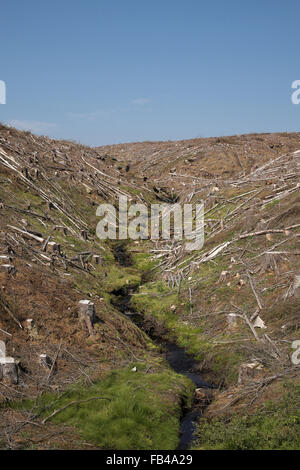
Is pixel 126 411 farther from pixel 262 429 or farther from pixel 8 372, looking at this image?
pixel 262 429

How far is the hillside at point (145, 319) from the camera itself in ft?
29.1

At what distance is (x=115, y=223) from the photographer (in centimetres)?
2820

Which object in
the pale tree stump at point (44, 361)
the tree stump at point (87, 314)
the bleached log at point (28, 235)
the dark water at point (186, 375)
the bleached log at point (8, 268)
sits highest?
the bleached log at point (28, 235)

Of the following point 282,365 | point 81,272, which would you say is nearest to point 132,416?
point 282,365

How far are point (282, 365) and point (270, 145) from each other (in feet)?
130

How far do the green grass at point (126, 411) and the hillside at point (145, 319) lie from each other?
0.10 ft

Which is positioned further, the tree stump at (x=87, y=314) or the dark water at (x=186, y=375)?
the tree stump at (x=87, y=314)

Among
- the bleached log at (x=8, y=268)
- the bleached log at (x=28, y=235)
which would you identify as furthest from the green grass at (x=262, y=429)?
the bleached log at (x=28, y=235)

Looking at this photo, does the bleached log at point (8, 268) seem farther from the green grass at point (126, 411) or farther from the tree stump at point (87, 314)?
the green grass at point (126, 411)

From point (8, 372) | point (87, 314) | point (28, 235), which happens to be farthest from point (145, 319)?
point (8, 372)

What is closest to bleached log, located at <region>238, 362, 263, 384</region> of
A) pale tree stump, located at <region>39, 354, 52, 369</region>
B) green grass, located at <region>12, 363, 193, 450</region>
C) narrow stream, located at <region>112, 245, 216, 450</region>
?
narrow stream, located at <region>112, 245, 216, 450</region>
